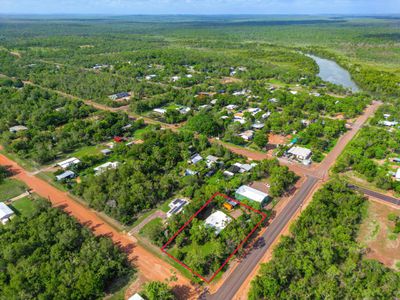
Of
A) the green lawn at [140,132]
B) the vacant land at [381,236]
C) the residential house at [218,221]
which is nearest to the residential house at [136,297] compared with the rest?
the residential house at [218,221]

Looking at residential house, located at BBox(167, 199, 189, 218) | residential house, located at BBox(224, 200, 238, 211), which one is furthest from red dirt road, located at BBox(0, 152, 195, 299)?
residential house, located at BBox(224, 200, 238, 211)

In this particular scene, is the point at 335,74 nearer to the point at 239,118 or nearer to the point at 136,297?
the point at 239,118

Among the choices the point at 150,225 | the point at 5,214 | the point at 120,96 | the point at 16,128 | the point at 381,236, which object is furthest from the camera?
the point at 120,96

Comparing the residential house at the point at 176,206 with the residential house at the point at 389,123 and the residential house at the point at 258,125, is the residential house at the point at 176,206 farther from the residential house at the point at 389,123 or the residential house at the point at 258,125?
the residential house at the point at 389,123

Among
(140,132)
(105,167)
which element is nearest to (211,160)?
(105,167)

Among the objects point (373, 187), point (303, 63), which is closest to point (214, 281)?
point (373, 187)
